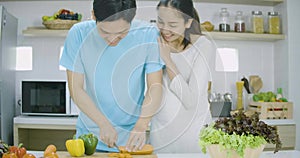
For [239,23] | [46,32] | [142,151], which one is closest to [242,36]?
[239,23]

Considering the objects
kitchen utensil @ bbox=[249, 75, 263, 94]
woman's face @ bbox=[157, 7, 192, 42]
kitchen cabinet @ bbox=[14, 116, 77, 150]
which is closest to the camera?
woman's face @ bbox=[157, 7, 192, 42]

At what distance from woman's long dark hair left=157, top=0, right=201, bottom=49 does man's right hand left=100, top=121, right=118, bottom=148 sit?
484 mm

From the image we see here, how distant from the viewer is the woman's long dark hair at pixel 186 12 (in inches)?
64.3

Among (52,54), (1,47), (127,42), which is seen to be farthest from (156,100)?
(52,54)

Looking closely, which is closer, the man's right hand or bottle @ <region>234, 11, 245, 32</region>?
the man's right hand

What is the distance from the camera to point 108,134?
5.34 ft

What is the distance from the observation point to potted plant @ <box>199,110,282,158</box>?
1271 mm

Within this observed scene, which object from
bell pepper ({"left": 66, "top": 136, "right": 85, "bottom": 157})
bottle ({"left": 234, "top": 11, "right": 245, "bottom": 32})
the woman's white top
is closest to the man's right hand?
bell pepper ({"left": 66, "top": 136, "right": 85, "bottom": 157})

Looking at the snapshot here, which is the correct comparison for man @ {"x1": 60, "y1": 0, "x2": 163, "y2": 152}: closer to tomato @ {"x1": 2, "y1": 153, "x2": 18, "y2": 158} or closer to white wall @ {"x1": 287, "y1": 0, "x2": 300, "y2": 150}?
tomato @ {"x1": 2, "y1": 153, "x2": 18, "y2": 158}

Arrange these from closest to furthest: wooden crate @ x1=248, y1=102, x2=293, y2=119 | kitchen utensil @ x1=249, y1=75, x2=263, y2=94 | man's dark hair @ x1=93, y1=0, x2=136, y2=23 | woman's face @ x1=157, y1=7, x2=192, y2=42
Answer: man's dark hair @ x1=93, y1=0, x2=136, y2=23, woman's face @ x1=157, y1=7, x2=192, y2=42, wooden crate @ x1=248, y1=102, x2=293, y2=119, kitchen utensil @ x1=249, y1=75, x2=263, y2=94

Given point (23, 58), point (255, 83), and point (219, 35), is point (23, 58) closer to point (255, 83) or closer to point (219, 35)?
point (219, 35)

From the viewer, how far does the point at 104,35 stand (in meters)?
1.63

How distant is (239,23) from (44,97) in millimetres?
1694

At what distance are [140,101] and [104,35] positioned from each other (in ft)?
1.14
